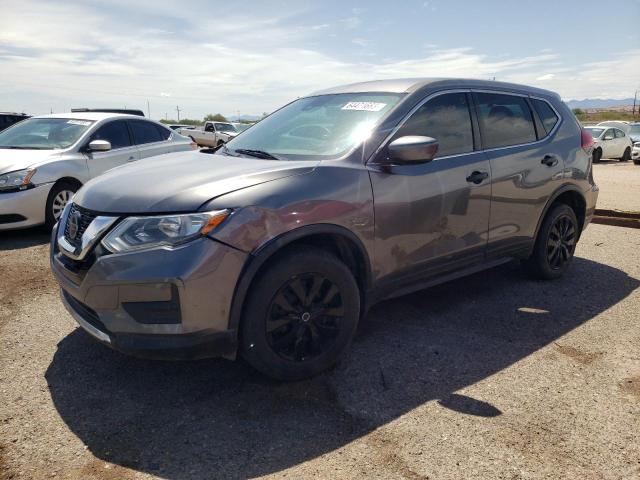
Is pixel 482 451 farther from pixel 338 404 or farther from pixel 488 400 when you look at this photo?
pixel 338 404

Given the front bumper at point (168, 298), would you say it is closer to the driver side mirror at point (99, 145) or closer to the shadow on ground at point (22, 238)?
the shadow on ground at point (22, 238)

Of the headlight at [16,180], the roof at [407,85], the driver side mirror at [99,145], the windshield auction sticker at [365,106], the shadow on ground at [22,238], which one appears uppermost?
the roof at [407,85]

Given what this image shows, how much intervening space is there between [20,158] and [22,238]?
3.22ft

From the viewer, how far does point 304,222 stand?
294 centimetres

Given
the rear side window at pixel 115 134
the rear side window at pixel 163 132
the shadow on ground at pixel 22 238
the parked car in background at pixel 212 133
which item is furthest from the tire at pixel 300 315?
the parked car in background at pixel 212 133

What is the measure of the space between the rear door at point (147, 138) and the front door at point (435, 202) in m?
5.38

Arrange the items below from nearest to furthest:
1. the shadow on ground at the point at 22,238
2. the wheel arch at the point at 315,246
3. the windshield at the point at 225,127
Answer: the wheel arch at the point at 315,246 < the shadow on ground at the point at 22,238 < the windshield at the point at 225,127

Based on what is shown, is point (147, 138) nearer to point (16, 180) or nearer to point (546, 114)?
point (16, 180)

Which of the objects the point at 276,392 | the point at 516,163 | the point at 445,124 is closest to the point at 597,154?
the point at 516,163

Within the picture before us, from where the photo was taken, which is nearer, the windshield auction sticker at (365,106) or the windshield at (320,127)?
the windshield at (320,127)

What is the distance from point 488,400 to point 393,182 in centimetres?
139

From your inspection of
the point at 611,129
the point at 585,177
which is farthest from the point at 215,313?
the point at 611,129

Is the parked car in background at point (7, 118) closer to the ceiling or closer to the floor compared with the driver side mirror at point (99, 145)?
closer to the ceiling

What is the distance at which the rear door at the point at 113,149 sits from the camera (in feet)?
23.5
